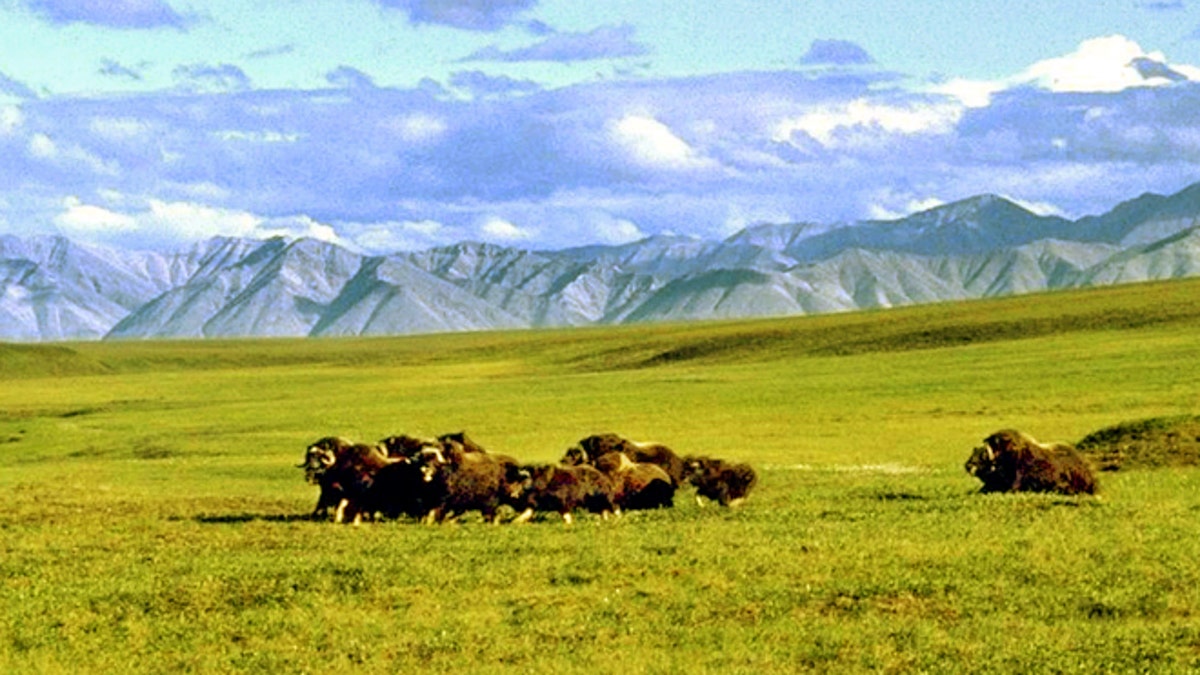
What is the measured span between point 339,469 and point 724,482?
7228 millimetres

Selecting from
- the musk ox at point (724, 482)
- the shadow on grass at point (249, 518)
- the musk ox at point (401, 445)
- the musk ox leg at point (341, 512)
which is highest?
the musk ox at point (401, 445)

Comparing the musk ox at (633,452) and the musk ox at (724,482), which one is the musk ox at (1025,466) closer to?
the musk ox at (724,482)

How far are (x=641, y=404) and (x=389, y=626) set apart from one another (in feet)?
207

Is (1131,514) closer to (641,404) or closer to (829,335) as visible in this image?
(641,404)

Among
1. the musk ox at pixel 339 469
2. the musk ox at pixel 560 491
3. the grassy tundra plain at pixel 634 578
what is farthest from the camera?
the musk ox at pixel 339 469

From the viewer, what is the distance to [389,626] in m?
19.3

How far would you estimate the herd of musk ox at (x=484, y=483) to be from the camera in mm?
29359

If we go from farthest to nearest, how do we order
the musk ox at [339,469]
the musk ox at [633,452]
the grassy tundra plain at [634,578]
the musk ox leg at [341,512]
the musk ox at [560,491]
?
1. the musk ox at [633,452]
2. the musk ox at [339,469]
3. the musk ox leg at [341,512]
4. the musk ox at [560,491]
5. the grassy tundra plain at [634,578]

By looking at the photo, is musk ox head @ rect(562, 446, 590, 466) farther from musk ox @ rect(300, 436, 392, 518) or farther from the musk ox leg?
the musk ox leg

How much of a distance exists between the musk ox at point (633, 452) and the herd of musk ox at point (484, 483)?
3.52ft

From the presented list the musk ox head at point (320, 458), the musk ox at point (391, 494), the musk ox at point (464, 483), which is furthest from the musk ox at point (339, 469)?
the musk ox at point (464, 483)

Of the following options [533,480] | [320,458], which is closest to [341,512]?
[320,458]

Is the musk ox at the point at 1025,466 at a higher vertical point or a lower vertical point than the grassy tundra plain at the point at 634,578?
higher

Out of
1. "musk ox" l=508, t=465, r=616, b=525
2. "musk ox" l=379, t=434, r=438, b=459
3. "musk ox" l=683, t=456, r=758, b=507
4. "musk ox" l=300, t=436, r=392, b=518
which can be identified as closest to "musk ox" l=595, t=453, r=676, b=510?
"musk ox" l=508, t=465, r=616, b=525
